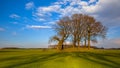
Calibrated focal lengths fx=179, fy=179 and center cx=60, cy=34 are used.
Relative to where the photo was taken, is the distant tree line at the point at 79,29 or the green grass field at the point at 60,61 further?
the distant tree line at the point at 79,29

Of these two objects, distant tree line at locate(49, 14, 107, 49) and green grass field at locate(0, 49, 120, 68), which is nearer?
green grass field at locate(0, 49, 120, 68)

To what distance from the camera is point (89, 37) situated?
58312 millimetres

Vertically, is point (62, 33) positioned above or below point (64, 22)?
below

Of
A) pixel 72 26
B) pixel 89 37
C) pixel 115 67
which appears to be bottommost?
pixel 115 67

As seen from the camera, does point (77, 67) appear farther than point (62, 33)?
No

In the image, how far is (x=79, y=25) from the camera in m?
58.8

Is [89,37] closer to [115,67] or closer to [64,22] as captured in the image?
[64,22]

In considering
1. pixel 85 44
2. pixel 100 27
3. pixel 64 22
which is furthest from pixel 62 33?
pixel 100 27

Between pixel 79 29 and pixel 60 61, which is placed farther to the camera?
pixel 79 29

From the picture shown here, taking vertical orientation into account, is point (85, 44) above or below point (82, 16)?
below

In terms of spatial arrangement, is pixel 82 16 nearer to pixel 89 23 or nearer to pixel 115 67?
pixel 89 23

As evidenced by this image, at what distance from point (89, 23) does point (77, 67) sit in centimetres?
4574

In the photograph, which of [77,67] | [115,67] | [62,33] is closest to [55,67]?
[77,67]

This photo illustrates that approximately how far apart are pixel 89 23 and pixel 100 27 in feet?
12.4
